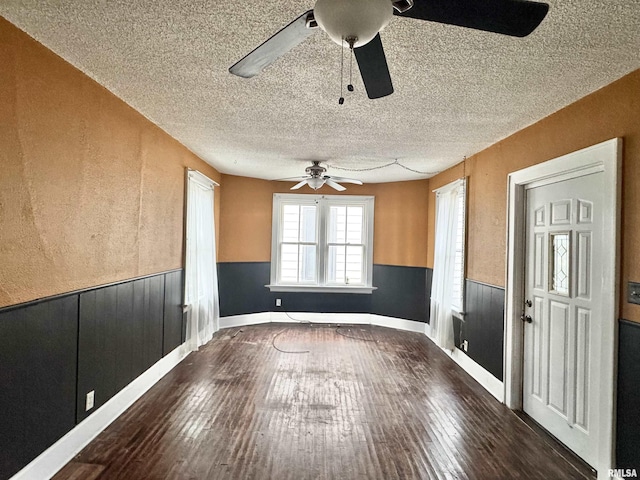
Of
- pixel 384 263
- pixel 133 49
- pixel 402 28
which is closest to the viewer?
pixel 402 28

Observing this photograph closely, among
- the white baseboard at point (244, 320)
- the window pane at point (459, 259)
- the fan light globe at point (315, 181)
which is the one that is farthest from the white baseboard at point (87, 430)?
the window pane at point (459, 259)

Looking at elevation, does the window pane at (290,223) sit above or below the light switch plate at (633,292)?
above

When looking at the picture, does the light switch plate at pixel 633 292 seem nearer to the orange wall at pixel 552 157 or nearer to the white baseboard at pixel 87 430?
the orange wall at pixel 552 157

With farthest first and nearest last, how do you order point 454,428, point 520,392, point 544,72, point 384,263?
1. point 384,263
2. point 520,392
3. point 454,428
4. point 544,72

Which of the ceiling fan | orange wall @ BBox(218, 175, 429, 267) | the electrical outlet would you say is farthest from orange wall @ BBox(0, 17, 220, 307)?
orange wall @ BBox(218, 175, 429, 267)

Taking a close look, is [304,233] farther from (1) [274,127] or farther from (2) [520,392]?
(2) [520,392]

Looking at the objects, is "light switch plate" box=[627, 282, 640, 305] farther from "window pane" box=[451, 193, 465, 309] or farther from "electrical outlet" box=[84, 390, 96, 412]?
"electrical outlet" box=[84, 390, 96, 412]

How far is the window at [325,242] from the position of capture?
260 inches

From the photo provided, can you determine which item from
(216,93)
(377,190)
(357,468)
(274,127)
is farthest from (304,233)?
(357,468)

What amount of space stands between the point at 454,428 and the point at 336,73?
2758 mm

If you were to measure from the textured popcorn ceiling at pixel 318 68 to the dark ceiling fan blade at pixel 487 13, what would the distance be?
508mm

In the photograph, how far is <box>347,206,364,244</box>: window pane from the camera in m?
6.64

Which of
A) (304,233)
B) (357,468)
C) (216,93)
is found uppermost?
(216,93)

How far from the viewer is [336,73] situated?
2312 millimetres
